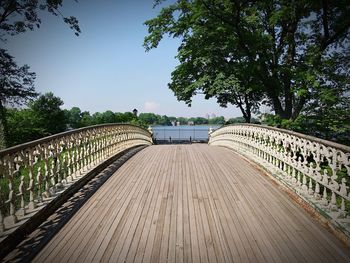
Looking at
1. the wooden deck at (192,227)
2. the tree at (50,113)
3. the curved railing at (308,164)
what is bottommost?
the wooden deck at (192,227)

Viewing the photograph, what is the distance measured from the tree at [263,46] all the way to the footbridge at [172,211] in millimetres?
8952

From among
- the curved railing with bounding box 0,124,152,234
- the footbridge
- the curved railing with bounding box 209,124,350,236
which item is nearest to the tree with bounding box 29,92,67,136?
the curved railing with bounding box 0,124,152,234

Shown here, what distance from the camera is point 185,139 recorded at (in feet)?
155

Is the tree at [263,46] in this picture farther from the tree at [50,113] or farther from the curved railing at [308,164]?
the tree at [50,113]

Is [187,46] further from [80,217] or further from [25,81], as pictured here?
[80,217]

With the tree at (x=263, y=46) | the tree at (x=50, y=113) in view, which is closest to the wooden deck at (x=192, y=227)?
the tree at (x=263, y=46)

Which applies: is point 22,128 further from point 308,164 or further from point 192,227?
point 308,164

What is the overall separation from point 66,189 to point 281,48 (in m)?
16.3

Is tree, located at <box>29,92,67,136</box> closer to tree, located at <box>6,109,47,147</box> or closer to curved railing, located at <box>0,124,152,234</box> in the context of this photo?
tree, located at <box>6,109,47,147</box>

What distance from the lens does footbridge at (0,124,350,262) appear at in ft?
10.9

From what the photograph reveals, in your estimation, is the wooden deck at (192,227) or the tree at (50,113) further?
the tree at (50,113)

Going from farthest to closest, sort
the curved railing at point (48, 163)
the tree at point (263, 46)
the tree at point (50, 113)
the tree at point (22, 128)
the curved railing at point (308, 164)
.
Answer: the tree at point (50, 113) → the tree at point (22, 128) → the tree at point (263, 46) → the curved railing at point (308, 164) → the curved railing at point (48, 163)

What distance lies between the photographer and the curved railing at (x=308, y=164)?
3895 millimetres

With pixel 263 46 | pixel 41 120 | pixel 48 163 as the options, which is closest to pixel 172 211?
pixel 48 163
